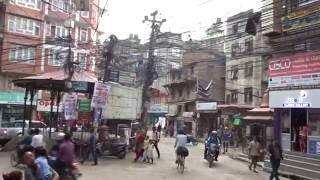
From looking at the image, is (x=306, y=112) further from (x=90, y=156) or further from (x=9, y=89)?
(x=9, y=89)

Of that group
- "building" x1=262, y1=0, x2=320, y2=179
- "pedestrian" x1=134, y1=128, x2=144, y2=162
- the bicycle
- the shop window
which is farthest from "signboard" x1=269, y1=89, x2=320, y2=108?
"pedestrian" x1=134, y1=128, x2=144, y2=162

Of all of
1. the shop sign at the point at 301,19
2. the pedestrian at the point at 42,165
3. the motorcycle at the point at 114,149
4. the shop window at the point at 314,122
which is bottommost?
the motorcycle at the point at 114,149

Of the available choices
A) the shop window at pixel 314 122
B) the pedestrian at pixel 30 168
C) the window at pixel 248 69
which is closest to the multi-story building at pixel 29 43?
the window at pixel 248 69

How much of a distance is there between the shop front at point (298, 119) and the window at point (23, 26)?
2850 cm

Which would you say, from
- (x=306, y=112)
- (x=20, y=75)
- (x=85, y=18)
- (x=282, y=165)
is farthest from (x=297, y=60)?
(x=85, y=18)

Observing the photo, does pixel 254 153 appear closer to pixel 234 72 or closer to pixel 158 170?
pixel 158 170

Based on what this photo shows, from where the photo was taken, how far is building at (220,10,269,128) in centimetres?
4900

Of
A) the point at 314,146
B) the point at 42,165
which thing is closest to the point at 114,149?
the point at 314,146

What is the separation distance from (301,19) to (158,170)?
1053 centimetres

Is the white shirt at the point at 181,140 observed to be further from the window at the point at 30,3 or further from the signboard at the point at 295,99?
the window at the point at 30,3

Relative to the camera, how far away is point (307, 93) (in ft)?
81.9

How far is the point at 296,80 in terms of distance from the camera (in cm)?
2569

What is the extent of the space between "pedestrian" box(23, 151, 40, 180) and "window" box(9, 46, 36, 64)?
40.0 metres

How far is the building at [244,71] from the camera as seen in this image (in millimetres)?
49000
